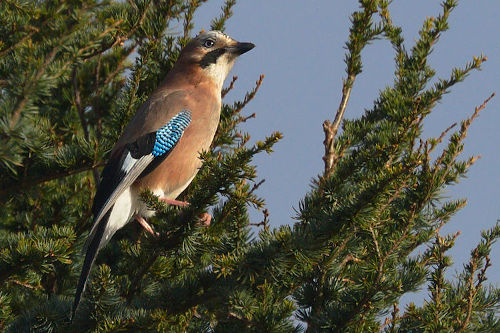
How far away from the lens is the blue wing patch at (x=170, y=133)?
5.94m

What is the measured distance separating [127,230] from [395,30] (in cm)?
260

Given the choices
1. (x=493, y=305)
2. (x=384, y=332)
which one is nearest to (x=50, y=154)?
(x=384, y=332)

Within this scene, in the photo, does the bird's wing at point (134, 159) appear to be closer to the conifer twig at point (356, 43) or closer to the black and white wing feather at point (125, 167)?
the black and white wing feather at point (125, 167)

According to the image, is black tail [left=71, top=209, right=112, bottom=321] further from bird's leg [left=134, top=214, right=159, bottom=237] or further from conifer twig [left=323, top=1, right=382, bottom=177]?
conifer twig [left=323, top=1, right=382, bottom=177]

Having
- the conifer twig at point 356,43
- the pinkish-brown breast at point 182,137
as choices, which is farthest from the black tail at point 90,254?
the conifer twig at point 356,43

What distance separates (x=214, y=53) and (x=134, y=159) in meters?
1.53

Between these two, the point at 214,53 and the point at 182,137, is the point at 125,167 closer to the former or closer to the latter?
the point at 182,137

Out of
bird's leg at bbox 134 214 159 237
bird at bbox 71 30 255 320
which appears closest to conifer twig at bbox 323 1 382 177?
bird at bbox 71 30 255 320

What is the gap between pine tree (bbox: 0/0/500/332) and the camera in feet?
12.4

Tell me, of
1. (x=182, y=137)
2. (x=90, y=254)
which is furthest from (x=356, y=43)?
(x=90, y=254)

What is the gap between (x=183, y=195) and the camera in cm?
641

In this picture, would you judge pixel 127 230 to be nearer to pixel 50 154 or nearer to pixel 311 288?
pixel 50 154

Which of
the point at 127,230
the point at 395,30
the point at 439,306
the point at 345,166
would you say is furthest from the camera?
the point at 127,230

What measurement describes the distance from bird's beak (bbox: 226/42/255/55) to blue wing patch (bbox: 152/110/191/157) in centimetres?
89
